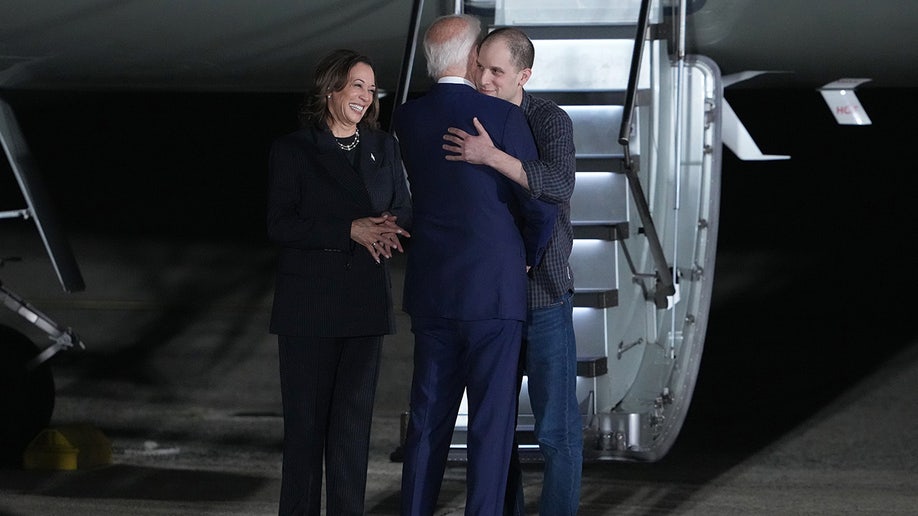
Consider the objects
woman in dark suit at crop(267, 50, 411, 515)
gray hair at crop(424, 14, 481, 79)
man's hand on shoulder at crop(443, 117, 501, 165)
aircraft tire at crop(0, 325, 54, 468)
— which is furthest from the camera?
aircraft tire at crop(0, 325, 54, 468)

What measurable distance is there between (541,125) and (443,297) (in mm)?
472

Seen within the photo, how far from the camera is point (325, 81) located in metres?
A: 2.94

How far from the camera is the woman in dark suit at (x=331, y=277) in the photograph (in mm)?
2928

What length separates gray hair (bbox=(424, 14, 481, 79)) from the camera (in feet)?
8.95

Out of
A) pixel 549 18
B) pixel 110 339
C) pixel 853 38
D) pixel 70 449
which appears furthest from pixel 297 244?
pixel 110 339

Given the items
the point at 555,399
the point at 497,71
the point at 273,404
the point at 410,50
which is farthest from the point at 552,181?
the point at 273,404

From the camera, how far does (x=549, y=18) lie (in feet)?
16.1

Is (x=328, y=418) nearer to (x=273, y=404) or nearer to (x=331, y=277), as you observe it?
(x=331, y=277)

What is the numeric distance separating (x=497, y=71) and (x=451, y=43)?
5.3 inches

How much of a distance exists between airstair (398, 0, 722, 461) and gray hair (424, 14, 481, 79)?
1.25m

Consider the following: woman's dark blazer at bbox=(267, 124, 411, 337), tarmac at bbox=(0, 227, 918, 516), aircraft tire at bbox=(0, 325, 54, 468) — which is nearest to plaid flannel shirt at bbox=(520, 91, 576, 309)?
woman's dark blazer at bbox=(267, 124, 411, 337)

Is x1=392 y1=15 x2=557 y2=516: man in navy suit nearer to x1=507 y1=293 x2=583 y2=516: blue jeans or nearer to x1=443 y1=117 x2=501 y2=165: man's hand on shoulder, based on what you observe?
x1=443 y1=117 x2=501 y2=165: man's hand on shoulder

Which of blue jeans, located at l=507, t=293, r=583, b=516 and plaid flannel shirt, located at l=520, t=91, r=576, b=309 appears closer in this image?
plaid flannel shirt, located at l=520, t=91, r=576, b=309

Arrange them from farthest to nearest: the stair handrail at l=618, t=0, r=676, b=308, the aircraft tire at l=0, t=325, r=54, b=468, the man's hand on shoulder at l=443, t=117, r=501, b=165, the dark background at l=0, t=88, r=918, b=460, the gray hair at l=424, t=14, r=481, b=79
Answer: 1. the dark background at l=0, t=88, r=918, b=460
2. the aircraft tire at l=0, t=325, r=54, b=468
3. the stair handrail at l=618, t=0, r=676, b=308
4. the gray hair at l=424, t=14, r=481, b=79
5. the man's hand on shoulder at l=443, t=117, r=501, b=165
